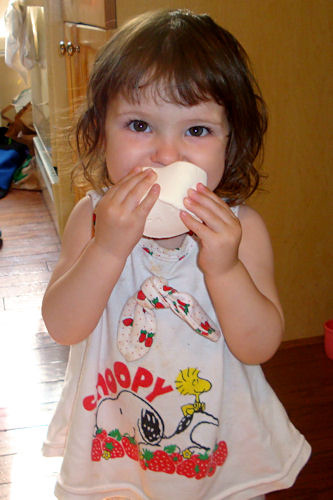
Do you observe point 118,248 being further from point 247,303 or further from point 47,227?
point 47,227

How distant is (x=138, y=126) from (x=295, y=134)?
987 mm

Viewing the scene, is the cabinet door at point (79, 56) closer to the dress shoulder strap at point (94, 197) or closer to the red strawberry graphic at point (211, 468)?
the dress shoulder strap at point (94, 197)

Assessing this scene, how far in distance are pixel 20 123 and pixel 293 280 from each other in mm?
2871

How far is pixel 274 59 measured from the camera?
1.58 m

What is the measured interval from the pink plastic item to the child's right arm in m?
1.17

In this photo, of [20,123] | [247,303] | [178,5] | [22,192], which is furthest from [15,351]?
[20,123]

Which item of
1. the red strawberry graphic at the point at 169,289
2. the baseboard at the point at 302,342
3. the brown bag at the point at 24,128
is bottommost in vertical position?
the brown bag at the point at 24,128

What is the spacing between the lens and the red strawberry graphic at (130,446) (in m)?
0.92

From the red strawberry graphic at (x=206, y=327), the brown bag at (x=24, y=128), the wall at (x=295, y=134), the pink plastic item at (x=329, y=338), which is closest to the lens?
the red strawberry graphic at (x=206, y=327)

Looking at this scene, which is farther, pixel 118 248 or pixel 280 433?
pixel 280 433

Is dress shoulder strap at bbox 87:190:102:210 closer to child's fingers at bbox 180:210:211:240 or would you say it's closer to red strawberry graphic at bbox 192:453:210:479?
child's fingers at bbox 180:210:211:240

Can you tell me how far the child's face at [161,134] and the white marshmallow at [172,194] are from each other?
3 cm

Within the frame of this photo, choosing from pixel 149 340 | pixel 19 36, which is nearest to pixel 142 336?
pixel 149 340

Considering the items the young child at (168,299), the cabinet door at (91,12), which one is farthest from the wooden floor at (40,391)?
the cabinet door at (91,12)
